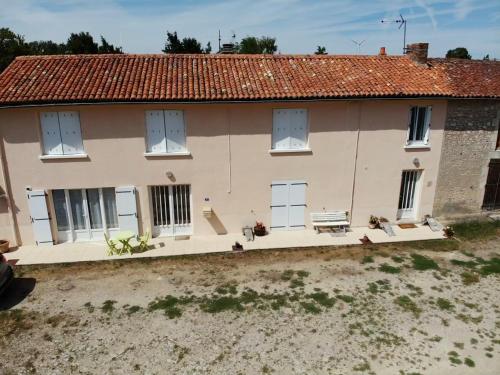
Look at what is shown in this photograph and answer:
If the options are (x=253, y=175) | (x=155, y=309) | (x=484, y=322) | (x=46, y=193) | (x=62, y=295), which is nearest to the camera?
(x=484, y=322)

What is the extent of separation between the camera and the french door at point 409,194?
1641 cm

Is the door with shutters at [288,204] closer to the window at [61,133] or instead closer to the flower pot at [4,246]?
the window at [61,133]

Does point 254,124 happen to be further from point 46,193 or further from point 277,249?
point 46,193

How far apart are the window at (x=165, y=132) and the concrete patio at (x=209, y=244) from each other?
371 centimetres

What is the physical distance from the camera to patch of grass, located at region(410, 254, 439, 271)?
12961 mm

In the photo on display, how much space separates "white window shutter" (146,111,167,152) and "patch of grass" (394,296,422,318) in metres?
9.60

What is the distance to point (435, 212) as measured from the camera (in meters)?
16.7

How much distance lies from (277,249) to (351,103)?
21.1 feet

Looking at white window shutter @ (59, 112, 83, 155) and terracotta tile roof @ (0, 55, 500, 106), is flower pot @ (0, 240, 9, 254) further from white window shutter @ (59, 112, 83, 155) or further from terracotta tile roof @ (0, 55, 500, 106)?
terracotta tile roof @ (0, 55, 500, 106)

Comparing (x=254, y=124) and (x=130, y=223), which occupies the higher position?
(x=254, y=124)

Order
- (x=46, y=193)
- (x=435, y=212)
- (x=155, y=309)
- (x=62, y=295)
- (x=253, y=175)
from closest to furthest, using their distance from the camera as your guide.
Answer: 1. (x=155, y=309)
2. (x=62, y=295)
3. (x=46, y=193)
4. (x=253, y=175)
5. (x=435, y=212)

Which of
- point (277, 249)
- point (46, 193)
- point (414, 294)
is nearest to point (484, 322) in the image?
point (414, 294)

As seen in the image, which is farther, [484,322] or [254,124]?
[254,124]

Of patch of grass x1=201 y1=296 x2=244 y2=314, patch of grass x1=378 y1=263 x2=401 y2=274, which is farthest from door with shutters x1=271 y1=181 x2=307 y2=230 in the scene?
patch of grass x1=201 y1=296 x2=244 y2=314
